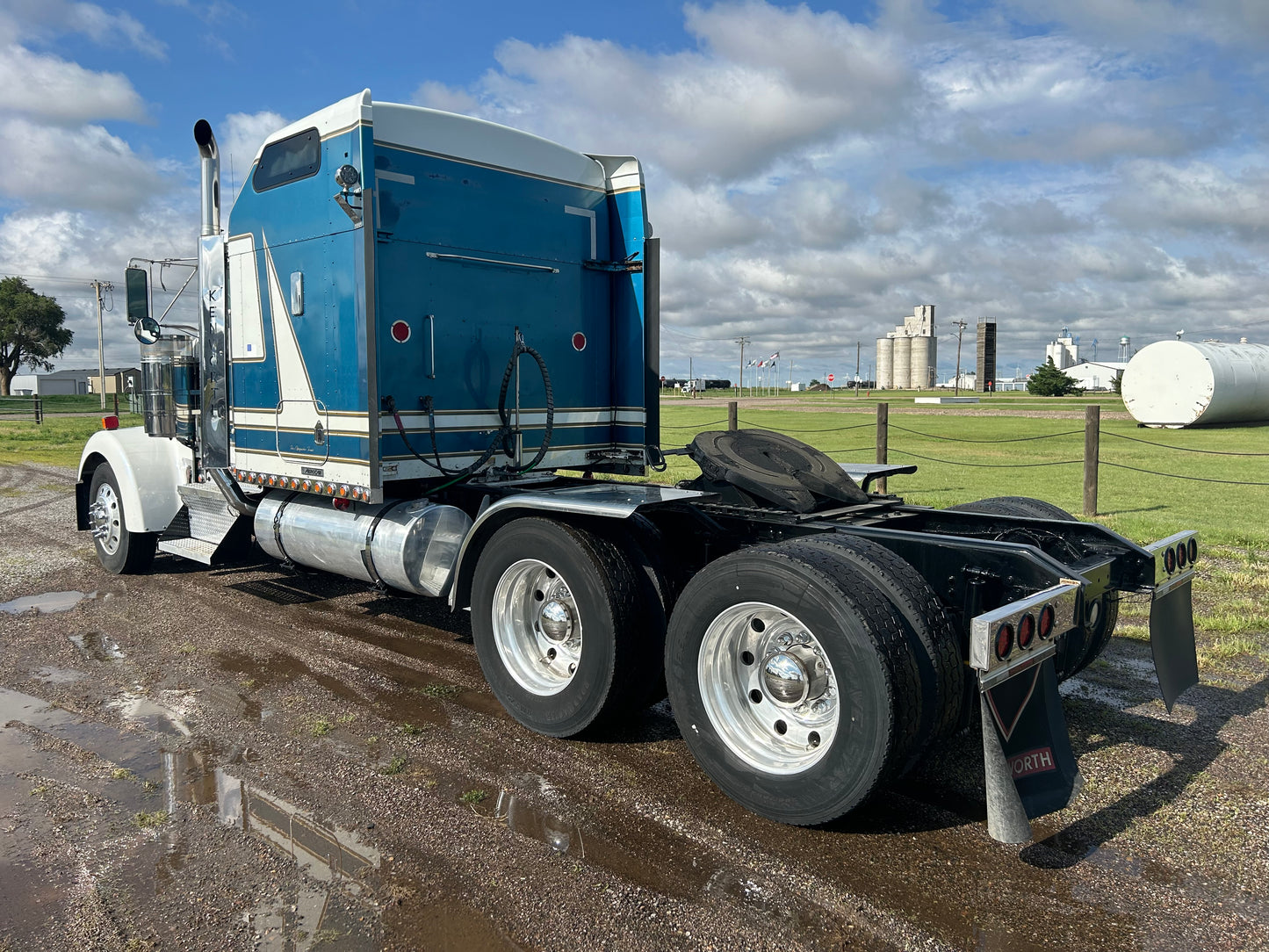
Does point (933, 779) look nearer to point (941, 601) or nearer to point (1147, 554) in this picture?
point (941, 601)

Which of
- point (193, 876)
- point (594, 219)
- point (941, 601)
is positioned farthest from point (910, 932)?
point (594, 219)

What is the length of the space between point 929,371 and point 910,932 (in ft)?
510

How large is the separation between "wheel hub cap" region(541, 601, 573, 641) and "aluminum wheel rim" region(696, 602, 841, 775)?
101 centimetres

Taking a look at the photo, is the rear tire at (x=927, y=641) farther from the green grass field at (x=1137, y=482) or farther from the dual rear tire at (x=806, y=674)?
the green grass field at (x=1137, y=482)

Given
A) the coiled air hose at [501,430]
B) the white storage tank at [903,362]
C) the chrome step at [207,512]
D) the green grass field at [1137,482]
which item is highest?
the white storage tank at [903,362]

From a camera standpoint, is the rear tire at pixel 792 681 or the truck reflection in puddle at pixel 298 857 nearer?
the truck reflection in puddle at pixel 298 857

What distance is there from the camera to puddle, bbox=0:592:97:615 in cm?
734

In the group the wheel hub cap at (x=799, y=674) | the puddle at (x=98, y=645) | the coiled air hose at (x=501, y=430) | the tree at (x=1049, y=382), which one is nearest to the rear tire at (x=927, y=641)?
the wheel hub cap at (x=799, y=674)

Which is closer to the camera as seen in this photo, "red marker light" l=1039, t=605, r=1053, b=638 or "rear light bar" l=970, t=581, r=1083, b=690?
"rear light bar" l=970, t=581, r=1083, b=690

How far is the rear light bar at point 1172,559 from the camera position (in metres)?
4.21

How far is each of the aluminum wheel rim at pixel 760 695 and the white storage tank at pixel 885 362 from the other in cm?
15578

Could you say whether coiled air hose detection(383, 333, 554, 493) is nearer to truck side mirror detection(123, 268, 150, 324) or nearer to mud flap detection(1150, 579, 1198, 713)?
truck side mirror detection(123, 268, 150, 324)

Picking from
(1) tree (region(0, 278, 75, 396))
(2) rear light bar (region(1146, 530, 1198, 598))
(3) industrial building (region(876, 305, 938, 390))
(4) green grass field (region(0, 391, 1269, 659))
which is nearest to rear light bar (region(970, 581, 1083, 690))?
(2) rear light bar (region(1146, 530, 1198, 598))

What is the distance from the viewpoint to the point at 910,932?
2926 mm
